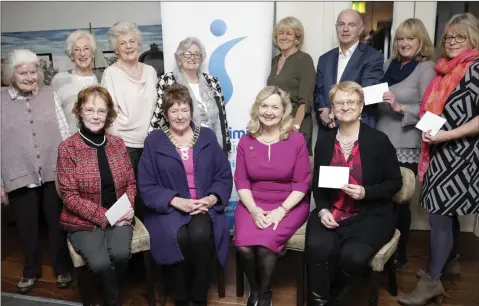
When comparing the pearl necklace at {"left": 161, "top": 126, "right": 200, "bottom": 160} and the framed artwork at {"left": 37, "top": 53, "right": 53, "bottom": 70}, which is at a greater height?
the framed artwork at {"left": 37, "top": 53, "right": 53, "bottom": 70}

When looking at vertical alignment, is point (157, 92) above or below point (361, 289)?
above

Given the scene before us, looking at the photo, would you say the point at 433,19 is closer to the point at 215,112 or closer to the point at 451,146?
the point at 451,146

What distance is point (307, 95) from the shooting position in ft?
9.70

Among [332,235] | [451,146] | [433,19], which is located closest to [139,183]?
[332,235]

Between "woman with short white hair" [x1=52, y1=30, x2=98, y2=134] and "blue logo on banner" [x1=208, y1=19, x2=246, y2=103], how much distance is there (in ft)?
2.84

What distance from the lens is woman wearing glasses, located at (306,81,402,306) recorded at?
224 cm

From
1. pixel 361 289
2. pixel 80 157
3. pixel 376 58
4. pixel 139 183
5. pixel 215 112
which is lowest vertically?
pixel 361 289

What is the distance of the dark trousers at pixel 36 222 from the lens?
2781 mm

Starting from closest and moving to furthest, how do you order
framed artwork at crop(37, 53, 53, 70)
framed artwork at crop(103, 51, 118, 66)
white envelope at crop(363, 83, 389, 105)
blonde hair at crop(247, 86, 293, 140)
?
blonde hair at crop(247, 86, 293, 140), white envelope at crop(363, 83, 389, 105), framed artwork at crop(103, 51, 118, 66), framed artwork at crop(37, 53, 53, 70)

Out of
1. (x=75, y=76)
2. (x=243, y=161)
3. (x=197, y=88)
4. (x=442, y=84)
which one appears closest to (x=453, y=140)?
(x=442, y=84)

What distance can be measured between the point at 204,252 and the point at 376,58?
1676 millimetres

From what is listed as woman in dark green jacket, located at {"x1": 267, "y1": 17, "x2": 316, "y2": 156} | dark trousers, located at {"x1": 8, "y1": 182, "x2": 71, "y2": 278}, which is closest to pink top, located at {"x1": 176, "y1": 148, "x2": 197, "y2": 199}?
woman in dark green jacket, located at {"x1": 267, "y1": 17, "x2": 316, "y2": 156}

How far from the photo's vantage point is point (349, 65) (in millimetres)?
2807

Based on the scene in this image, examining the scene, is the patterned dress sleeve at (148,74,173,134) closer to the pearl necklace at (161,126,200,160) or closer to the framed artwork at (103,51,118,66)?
the pearl necklace at (161,126,200,160)
